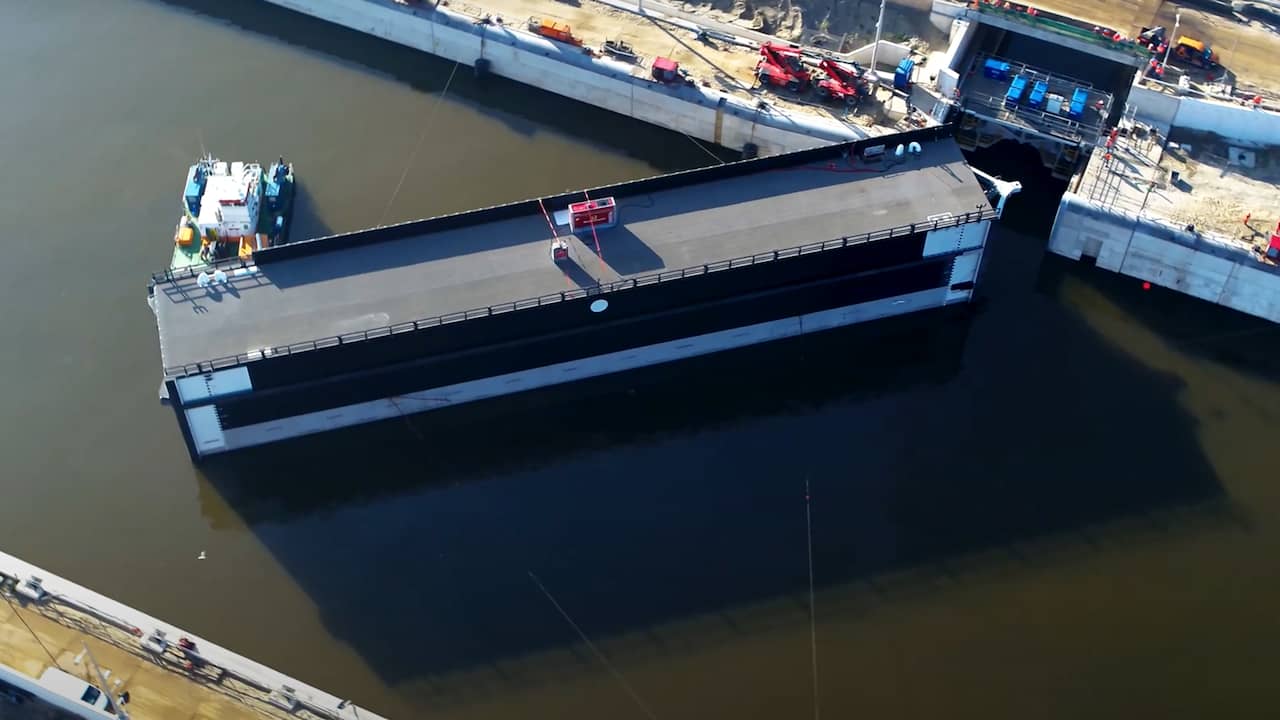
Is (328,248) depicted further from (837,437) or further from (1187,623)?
(1187,623)

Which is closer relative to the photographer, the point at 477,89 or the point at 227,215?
the point at 227,215

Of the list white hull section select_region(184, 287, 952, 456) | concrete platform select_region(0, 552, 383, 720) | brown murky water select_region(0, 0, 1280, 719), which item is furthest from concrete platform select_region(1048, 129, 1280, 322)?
concrete platform select_region(0, 552, 383, 720)

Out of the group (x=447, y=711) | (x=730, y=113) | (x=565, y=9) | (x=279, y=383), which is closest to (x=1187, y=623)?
(x=447, y=711)

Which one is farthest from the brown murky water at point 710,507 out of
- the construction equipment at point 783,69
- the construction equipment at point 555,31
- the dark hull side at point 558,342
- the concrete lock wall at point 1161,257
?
the construction equipment at point 783,69

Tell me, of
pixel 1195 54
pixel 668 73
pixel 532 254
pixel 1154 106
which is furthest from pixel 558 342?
pixel 1195 54

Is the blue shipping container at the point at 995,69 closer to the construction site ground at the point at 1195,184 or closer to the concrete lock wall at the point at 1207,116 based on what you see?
the concrete lock wall at the point at 1207,116

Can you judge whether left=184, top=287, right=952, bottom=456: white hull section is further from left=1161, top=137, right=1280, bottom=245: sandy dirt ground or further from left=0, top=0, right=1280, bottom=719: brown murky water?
left=1161, top=137, right=1280, bottom=245: sandy dirt ground

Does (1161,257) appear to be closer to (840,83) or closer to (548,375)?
(840,83)
